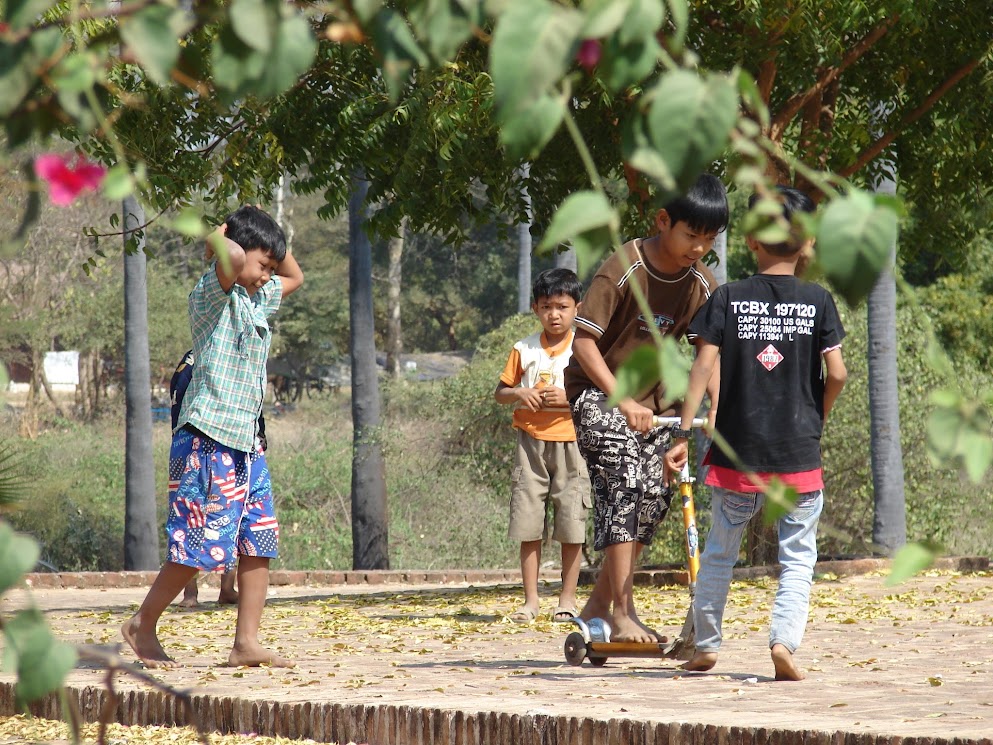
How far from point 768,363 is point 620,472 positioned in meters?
0.81

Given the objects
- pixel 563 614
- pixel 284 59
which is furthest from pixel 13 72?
pixel 563 614

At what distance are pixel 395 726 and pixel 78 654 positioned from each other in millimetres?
2460

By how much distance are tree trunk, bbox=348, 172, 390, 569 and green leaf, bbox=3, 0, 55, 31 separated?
12794 mm

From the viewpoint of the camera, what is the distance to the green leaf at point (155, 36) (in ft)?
4.06

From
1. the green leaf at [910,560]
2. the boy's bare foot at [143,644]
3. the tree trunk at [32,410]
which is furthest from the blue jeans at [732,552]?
the tree trunk at [32,410]

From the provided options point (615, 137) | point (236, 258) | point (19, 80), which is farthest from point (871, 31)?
point (19, 80)

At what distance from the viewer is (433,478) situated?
16.2 m

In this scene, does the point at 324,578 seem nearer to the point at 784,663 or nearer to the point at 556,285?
the point at 556,285

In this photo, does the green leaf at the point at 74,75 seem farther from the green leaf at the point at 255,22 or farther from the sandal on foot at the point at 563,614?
the sandal on foot at the point at 563,614

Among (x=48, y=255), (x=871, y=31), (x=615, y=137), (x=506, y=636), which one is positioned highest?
(x=48, y=255)

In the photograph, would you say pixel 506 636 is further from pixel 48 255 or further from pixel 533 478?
pixel 48 255

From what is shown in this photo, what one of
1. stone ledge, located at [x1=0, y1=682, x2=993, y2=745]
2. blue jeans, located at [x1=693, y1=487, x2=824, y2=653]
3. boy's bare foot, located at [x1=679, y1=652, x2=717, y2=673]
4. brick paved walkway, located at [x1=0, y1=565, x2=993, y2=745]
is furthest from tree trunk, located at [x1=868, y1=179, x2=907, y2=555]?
stone ledge, located at [x1=0, y1=682, x2=993, y2=745]

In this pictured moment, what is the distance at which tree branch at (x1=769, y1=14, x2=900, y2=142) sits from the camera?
8.40 m

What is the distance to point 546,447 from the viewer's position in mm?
7289
